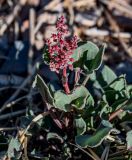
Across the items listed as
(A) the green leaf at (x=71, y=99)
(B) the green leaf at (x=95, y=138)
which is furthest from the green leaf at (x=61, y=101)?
(B) the green leaf at (x=95, y=138)

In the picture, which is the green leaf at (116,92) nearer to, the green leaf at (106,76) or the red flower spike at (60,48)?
the green leaf at (106,76)

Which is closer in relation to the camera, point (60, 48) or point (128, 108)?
point (60, 48)

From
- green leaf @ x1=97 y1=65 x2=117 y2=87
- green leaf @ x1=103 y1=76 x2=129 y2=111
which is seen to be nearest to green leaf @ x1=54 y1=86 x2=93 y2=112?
green leaf @ x1=103 y1=76 x2=129 y2=111

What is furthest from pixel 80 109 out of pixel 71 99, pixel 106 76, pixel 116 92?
pixel 106 76

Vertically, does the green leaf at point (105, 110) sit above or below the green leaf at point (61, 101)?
below

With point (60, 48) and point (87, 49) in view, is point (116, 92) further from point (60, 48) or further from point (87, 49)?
point (60, 48)

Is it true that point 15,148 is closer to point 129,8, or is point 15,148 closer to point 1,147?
point 1,147

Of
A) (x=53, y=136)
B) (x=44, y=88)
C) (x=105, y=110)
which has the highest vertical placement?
(x=44, y=88)

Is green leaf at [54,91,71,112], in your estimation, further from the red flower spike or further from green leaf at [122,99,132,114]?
green leaf at [122,99,132,114]

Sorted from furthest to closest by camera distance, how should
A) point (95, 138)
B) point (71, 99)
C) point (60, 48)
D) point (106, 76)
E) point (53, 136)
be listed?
point (106, 76)
point (53, 136)
point (71, 99)
point (95, 138)
point (60, 48)

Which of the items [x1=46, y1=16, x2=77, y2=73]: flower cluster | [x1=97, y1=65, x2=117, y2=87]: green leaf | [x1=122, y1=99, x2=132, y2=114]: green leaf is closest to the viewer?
[x1=46, y1=16, x2=77, y2=73]: flower cluster

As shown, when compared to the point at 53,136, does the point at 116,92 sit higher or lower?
higher

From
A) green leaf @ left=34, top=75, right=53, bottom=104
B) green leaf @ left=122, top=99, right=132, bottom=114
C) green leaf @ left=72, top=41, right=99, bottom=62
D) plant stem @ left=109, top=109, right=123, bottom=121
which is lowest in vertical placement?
plant stem @ left=109, top=109, right=123, bottom=121
